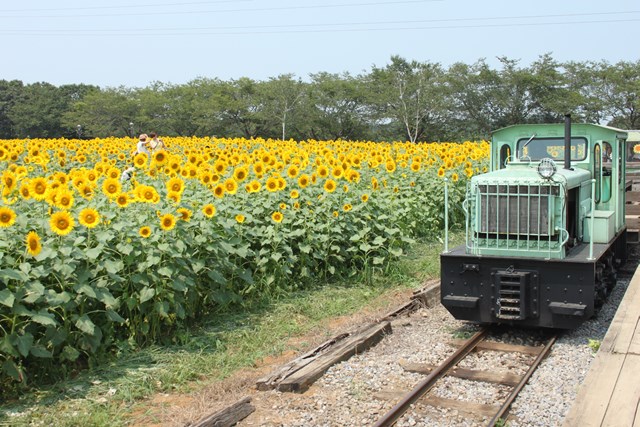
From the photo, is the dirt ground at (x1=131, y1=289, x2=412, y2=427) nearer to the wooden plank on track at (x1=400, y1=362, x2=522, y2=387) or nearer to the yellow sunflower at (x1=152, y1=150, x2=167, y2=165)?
the wooden plank on track at (x1=400, y1=362, x2=522, y2=387)

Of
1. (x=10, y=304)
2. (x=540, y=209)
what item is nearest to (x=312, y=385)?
(x=10, y=304)

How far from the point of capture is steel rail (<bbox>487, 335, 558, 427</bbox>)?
5.01 meters

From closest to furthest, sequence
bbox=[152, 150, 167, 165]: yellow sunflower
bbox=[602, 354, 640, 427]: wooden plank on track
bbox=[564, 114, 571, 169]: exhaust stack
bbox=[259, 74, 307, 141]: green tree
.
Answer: bbox=[602, 354, 640, 427]: wooden plank on track, bbox=[564, 114, 571, 169]: exhaust stack, bbox=[152, 150, 167, 165]: yellow sunflower, bbox=[259, 74, 307, 141]: green tree

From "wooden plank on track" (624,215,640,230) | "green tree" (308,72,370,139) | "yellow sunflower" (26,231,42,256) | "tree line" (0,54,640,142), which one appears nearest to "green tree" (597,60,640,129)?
"tree line" (0,54,640,142)

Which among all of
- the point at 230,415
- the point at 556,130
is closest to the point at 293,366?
the point at 230,415

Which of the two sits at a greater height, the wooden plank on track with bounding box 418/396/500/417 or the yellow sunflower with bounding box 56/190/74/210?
the yellow sunflower with bounding box 56/190/74/210

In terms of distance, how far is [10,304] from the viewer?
4.95 metres

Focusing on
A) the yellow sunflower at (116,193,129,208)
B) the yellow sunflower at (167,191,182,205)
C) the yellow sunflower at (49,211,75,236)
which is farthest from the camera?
the yellow sunflower at (167,191,182,205)

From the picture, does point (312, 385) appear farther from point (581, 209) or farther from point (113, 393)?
point (581, 209)

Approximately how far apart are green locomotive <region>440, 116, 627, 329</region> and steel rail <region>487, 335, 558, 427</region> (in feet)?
0.89

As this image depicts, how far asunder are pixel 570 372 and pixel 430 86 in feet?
174

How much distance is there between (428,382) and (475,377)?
54cm

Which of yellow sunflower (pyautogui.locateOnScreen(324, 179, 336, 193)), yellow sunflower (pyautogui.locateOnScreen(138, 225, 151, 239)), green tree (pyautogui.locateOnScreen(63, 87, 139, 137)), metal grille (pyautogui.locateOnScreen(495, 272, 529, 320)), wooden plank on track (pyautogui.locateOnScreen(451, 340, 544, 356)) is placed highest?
green tree (pyautogui.locateOnScreen(63, 87, 139, 137))

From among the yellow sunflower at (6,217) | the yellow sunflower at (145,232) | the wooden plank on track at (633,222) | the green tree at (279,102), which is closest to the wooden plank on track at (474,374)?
the yellow sunflower at (145,232)
